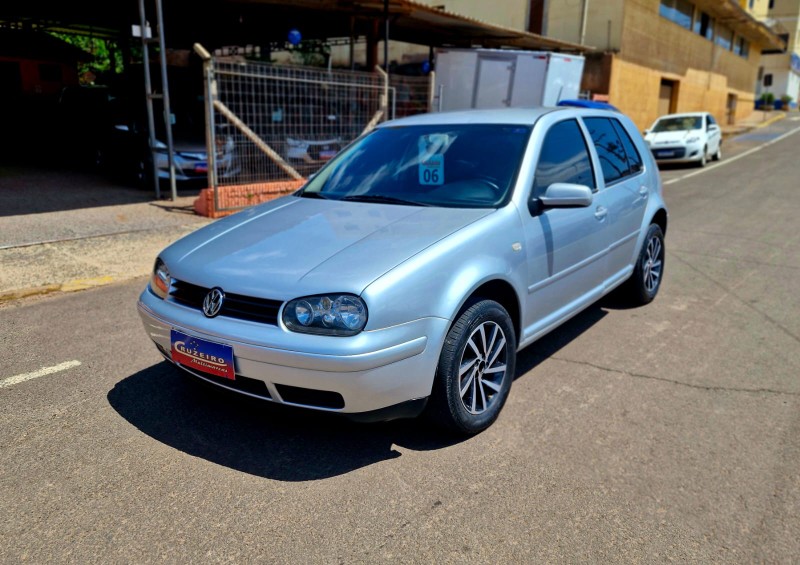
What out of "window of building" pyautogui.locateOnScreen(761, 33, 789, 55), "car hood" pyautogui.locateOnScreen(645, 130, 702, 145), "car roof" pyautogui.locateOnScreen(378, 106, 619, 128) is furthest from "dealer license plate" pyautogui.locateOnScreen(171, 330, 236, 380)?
"window of building" pyautogui.locateOnScreen(761, 33, 789, 55)

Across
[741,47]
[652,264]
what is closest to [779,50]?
[741,47]

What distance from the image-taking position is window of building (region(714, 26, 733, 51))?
36484mm

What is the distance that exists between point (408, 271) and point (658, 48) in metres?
27.7

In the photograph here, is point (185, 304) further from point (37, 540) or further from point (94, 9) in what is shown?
point (94, 9)

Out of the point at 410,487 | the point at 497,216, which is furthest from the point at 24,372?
the point at 497,216

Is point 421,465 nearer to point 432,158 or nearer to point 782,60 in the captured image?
point 432,158

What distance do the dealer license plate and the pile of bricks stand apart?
6183mm

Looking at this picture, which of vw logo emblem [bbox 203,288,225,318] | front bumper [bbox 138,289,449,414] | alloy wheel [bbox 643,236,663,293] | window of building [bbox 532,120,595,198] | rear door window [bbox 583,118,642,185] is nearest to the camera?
front bumper [bbox 138,289,449,414]

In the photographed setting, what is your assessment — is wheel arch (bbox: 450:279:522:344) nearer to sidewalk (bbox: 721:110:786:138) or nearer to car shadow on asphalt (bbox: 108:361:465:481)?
car shadow on asphalt (bbox: 108:361:465:481)

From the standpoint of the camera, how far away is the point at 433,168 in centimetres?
402

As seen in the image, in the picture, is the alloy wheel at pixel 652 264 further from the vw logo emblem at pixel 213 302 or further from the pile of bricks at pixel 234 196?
the pile of bricks at pixel 234 196

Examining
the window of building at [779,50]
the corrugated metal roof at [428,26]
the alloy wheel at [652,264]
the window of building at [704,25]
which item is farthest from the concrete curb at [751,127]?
the alloy wheel at [652,264]

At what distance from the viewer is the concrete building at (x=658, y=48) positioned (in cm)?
2272

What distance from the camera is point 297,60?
89.6 feet
